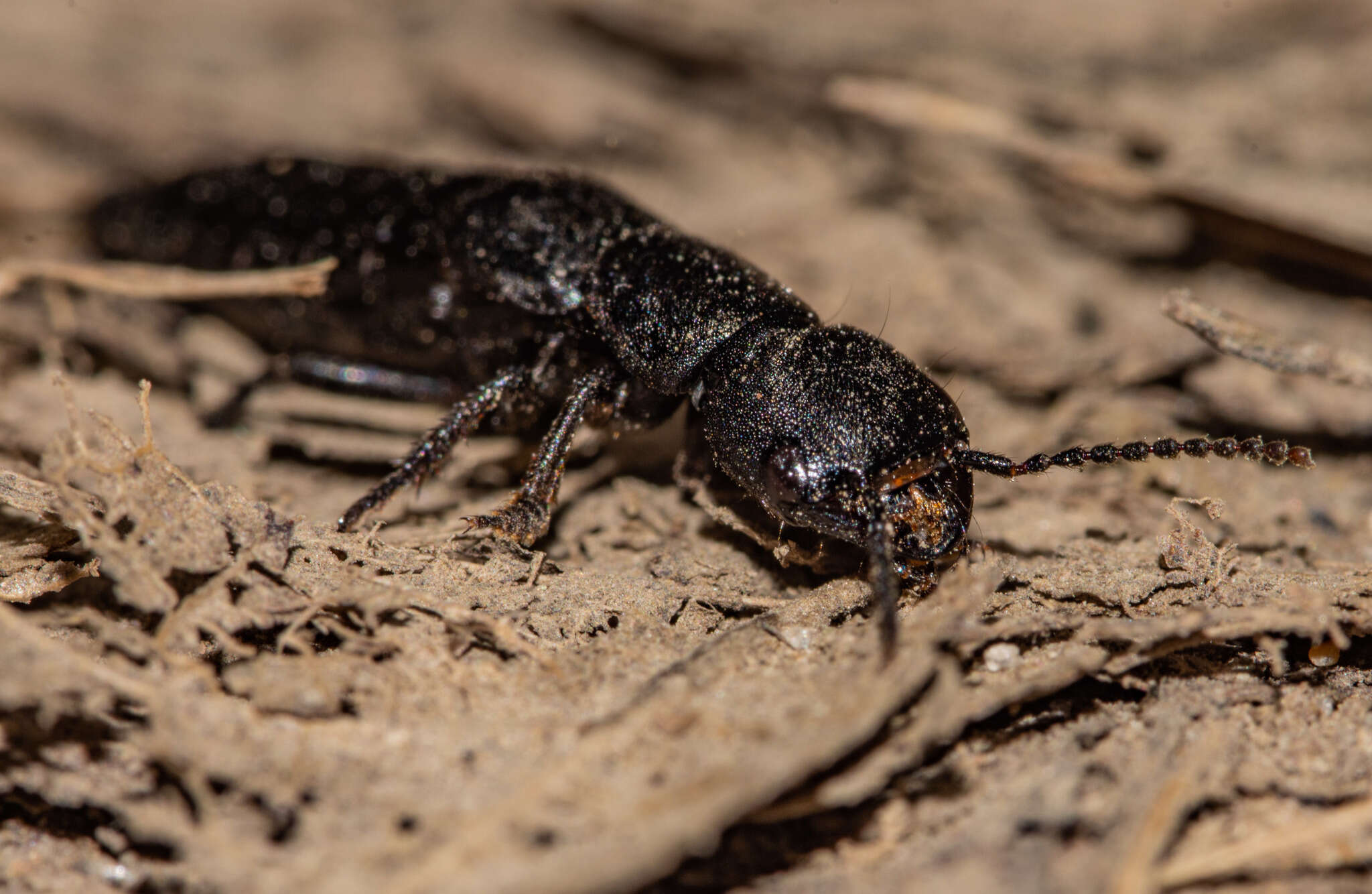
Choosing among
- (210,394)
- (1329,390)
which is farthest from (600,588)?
(1329,390)

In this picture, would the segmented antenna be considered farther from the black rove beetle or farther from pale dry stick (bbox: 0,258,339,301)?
pale dry stick (bbox: 0,258,339,301)

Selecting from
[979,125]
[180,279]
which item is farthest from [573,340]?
[979,125]

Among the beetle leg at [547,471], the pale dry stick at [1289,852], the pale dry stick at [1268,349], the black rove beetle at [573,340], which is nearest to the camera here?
the pale dry stick at [1289,852]

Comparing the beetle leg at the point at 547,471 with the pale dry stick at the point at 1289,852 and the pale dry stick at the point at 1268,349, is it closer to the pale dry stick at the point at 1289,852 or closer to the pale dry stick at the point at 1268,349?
the pale dry stick at the point at 1289,852

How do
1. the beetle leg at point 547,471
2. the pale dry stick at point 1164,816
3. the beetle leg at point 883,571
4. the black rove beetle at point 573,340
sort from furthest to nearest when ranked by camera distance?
the beetle leg at point 547,471, the black rove beetle at point 573,340, the beetle leg at point 883,571, the pale dry stick at point 1164,816

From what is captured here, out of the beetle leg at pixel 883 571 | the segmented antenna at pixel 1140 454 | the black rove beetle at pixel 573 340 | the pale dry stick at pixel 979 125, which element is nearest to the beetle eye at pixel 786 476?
the black rove beetle at pixel 573 340

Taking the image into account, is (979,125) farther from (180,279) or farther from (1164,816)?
(180,279)

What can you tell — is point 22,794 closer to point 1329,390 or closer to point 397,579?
point 397,579
